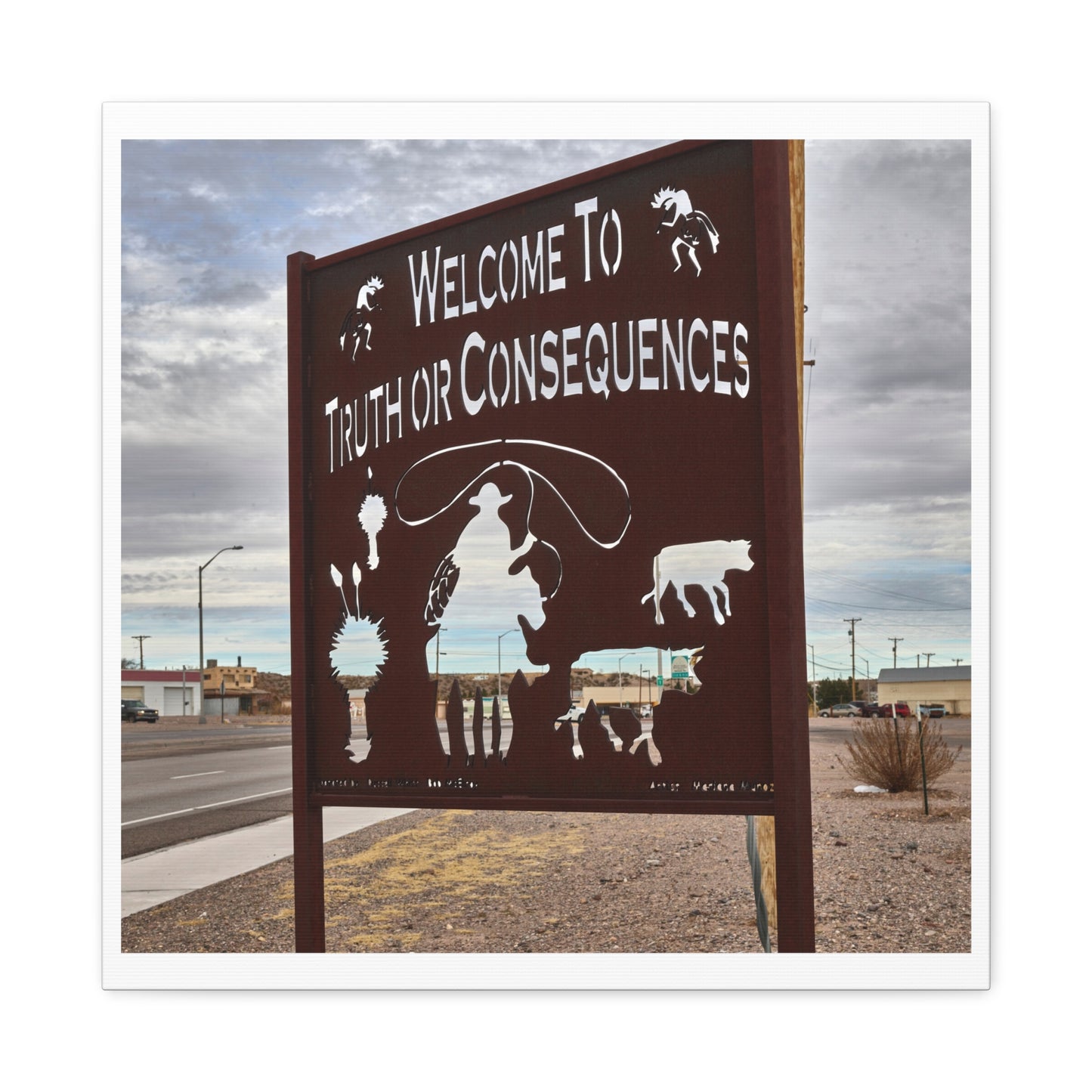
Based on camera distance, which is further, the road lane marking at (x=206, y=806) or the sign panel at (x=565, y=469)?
the road lane marking at (x=206, y=806)

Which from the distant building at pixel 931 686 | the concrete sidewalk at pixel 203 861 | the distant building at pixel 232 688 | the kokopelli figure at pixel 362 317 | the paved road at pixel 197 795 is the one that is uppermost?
the kokopelli figure at pixel 362 317

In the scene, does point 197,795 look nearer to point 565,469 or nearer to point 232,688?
point 232,688

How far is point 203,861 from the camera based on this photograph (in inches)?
270

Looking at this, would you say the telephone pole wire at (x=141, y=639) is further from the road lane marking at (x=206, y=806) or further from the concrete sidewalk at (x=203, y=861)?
the road lane marking at (x=206, y=806)

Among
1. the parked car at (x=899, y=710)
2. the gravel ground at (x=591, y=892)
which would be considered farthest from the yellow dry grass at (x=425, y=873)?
the parked car at (x=899, y=710)

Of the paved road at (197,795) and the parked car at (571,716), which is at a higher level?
the parked car at (571,716)

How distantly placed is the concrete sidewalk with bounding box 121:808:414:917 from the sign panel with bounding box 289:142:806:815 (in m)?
2.15

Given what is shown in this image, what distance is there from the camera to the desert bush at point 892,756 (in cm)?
888

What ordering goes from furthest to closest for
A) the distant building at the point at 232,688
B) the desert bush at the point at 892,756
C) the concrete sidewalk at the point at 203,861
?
the desert bush at the point at 892,756 → the distant building at the point at 232,688 → the concrete sidewalk at the point at 203,861

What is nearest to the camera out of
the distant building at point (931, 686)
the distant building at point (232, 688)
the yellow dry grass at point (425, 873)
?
the distant building at point (931, 686)

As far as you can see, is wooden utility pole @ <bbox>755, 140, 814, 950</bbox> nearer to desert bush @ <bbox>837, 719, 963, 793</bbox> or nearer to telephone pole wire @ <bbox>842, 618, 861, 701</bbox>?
telephone pole wire @ <bbox>842, 618, 861, 701</bbox>

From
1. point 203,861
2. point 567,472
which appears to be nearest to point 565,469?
point 567,472

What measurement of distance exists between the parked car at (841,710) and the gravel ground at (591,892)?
0.18 meters
